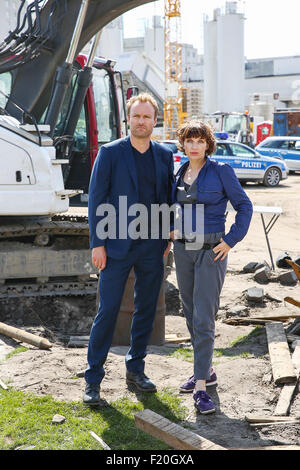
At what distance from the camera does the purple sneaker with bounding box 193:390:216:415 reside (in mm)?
4246

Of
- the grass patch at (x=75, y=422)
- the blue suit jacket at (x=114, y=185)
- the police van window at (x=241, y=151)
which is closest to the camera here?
the grass patch at (x=75, y=422)

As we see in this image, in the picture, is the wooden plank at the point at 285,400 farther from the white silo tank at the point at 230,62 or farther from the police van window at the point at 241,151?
the white silo tank at the point at 230,62

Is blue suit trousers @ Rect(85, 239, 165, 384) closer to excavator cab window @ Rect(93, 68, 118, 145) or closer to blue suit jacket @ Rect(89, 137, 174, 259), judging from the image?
blue suit jacket @ Rect(89, 137, 174, 259)

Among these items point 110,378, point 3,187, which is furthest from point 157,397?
point 3,187

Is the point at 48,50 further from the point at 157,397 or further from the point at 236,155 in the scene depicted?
the point at 236,155

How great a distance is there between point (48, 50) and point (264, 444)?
5.30 meters

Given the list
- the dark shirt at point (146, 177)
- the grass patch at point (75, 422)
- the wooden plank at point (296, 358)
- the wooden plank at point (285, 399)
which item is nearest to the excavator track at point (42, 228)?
the grass patch at point (75, 422)

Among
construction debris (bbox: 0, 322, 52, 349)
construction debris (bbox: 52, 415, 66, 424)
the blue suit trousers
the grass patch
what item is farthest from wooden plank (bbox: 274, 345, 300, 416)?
construction debris (bbox: 0, 322, 52, 349)

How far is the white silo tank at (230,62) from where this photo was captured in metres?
53.4

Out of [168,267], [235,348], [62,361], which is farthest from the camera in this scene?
[168,267]

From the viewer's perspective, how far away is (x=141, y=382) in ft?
15.3

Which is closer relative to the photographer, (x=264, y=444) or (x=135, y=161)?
A: (x=264, y=444)

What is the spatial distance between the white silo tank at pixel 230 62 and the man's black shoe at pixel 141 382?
50.5 metres

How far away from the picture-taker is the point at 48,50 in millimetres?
7363
